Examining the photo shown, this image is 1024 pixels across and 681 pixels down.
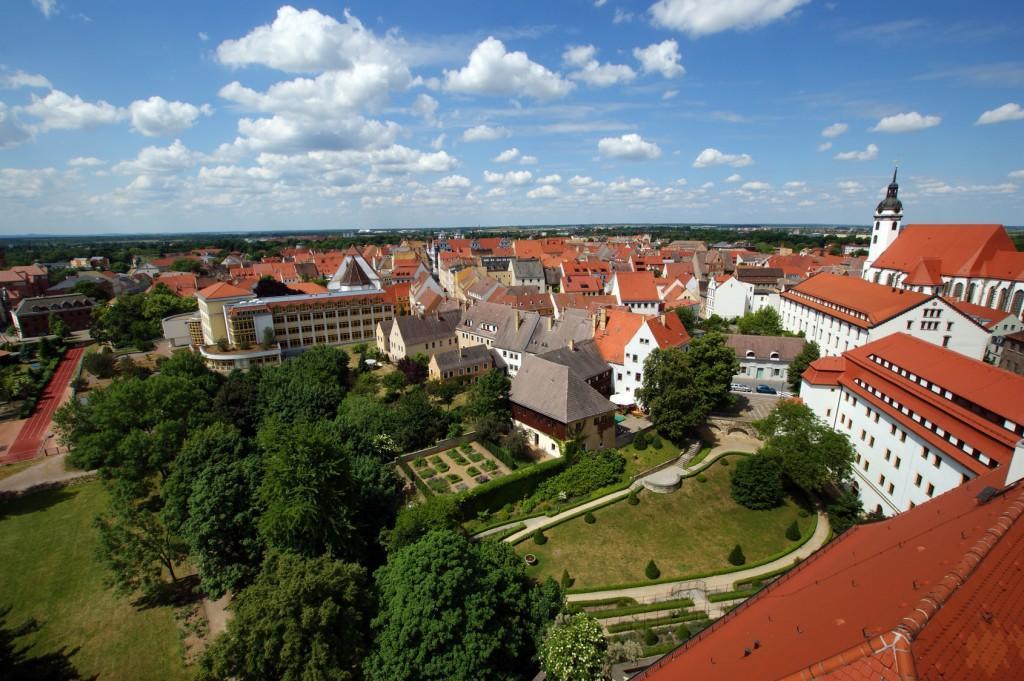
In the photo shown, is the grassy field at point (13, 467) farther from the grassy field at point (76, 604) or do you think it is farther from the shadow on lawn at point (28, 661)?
the shadow on lawn at point (28, 661)

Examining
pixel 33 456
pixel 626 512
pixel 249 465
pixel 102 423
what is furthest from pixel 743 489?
pixel 33 456

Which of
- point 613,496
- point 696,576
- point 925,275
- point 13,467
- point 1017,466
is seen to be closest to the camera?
point 1017,466

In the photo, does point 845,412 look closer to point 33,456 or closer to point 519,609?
point 519,609

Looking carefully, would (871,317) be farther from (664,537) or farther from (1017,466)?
(1017,466)

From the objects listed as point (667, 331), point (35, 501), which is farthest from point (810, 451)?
point (35, 501)

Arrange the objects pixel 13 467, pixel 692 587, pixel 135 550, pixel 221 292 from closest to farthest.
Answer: pixel 692 587
pixel 135 550
pixel 13 467
pixel 221 292

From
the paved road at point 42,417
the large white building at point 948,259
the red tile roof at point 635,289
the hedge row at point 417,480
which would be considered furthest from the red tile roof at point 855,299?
the paved road at point 42,417
